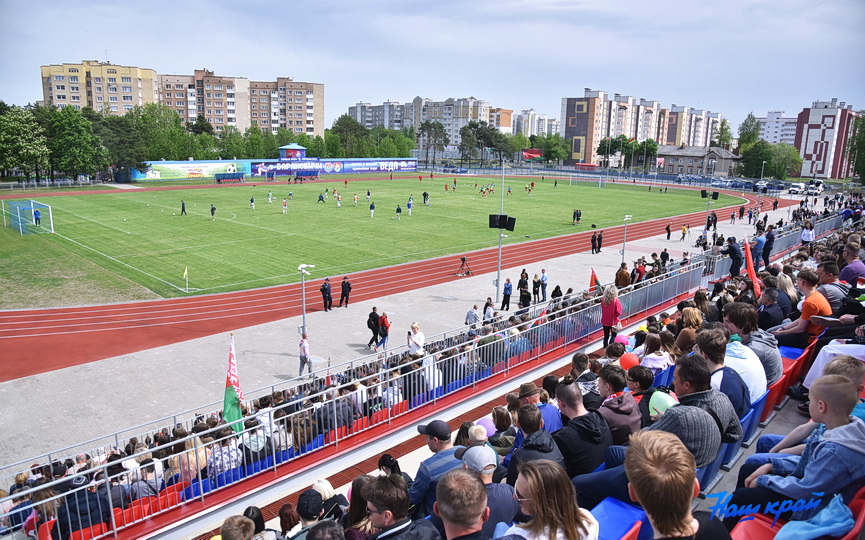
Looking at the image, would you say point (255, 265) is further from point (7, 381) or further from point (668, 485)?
point (668, 485)

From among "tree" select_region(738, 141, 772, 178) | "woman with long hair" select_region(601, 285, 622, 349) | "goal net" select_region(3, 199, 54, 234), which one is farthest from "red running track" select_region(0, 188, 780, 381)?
"tree" select_region(738, 141, 772, 178)

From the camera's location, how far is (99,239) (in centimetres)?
3941

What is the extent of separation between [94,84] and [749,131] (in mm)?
175608

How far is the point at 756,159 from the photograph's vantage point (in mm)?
118188

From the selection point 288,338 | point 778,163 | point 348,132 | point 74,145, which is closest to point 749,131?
point 778,163

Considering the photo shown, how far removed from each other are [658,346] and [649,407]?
8.69 feet

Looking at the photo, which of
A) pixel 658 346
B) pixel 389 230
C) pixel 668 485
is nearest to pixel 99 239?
pixel 389 230

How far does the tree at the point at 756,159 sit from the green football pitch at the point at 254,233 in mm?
55861

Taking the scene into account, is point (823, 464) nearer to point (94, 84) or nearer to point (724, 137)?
point (94, 84)

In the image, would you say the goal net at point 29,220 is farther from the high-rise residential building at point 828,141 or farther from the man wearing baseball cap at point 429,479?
the high-rise residential building at point 828,141

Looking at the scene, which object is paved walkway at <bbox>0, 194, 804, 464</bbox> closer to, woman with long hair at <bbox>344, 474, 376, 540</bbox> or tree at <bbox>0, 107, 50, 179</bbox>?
woman with long hair at <bbox>344, 474, 376, 540</bbox>

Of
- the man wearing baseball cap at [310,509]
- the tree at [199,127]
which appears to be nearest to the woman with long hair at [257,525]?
the man wearing baseball cap at [310,509]

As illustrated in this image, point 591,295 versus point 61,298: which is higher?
point 591,295

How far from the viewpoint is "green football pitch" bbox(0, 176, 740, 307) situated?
30.2m
